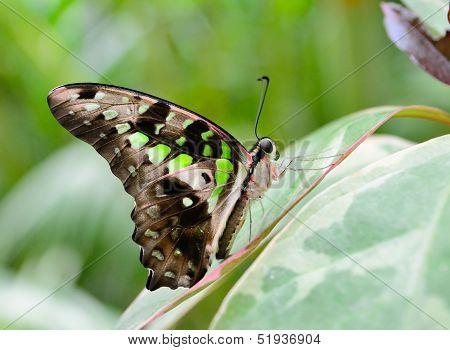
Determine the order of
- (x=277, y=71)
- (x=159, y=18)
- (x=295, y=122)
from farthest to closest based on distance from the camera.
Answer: (x=159, y=18) → (x=277, y=71) → (x=295, y=122)

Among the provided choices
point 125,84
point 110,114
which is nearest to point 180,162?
point 110,114

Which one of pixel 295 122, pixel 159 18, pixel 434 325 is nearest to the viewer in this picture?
pixel 434 325

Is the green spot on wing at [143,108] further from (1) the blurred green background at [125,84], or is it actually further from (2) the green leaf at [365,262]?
(1) the blurred green background at [125,84]

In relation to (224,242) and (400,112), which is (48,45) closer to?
(224,242)

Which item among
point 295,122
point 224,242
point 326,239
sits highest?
point 326,239

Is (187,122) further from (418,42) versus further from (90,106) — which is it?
(418,42)

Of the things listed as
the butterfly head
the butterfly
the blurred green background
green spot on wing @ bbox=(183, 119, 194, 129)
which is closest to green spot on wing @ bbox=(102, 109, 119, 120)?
the butterfly

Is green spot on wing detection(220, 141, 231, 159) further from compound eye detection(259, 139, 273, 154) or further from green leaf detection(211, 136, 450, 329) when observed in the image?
green leaf detection(211, 136, 450, 329)

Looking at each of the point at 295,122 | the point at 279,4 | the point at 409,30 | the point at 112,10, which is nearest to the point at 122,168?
the point at 409,30
